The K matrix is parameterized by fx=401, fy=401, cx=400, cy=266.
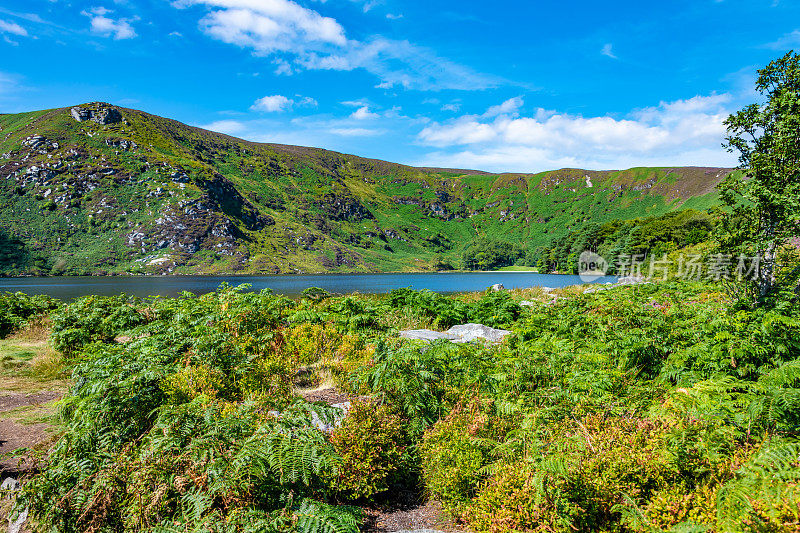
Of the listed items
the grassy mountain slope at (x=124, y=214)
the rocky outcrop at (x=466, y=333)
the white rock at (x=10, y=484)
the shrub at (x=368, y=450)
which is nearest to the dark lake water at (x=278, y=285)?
the rocky outcrop at (x=466, y=333)

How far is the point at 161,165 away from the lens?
167125mm

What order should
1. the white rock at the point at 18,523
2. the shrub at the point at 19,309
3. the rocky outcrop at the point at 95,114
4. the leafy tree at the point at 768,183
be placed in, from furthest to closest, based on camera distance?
1. the rocky outcrop at the point at 95,114
2. the shrub at the point at 19,309
3. the leafy tree at the point at 768,183
4. the white rock at the point at 18,523

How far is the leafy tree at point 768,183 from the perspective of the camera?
6340 millimetres

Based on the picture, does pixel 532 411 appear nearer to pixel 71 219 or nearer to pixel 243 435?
pixel 243 435

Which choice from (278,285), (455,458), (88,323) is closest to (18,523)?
(455,458)

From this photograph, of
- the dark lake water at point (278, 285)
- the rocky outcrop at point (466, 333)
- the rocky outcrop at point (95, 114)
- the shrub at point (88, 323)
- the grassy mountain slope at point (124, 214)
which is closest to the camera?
the shrub at point (88, 323)

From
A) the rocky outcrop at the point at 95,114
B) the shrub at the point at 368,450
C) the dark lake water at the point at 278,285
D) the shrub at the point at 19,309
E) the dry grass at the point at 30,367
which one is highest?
the rocky outcrop at the point at 95,114

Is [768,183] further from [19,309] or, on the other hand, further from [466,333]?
[19,309]

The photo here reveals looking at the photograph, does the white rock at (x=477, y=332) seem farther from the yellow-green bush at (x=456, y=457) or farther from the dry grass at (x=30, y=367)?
the dry grass at (x=30, y=367)

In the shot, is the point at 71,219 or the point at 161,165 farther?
the point at 161,165

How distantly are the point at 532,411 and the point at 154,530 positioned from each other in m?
3.92

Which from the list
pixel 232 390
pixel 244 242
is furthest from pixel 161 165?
pixel 232 390

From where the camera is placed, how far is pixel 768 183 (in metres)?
6.47

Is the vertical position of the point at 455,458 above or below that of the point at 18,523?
above
